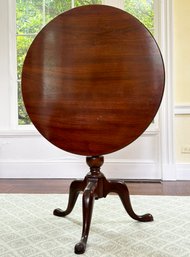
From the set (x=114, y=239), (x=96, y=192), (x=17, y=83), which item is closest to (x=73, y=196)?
(x=96, y=192)

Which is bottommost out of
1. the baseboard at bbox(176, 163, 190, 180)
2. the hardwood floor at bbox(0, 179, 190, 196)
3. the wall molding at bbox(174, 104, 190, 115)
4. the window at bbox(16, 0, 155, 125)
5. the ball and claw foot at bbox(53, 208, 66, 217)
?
the hardwood floor at bbox(0, 179, 190, 196)

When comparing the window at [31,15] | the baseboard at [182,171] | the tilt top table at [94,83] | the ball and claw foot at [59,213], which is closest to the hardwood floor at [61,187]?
the baseboard at [182,171]

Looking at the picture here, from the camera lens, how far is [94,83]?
1.58 meters

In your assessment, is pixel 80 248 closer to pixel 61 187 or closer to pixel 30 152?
pixel 61 187

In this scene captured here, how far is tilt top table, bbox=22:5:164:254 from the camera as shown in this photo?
1.56m

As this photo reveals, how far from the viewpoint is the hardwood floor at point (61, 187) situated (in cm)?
261

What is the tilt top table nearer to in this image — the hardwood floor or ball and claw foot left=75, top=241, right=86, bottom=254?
ball and claw foot left=75, top=241, right=86, bottom=254

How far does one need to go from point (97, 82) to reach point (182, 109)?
1617mm

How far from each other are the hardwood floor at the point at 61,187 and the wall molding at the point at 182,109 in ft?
2.16

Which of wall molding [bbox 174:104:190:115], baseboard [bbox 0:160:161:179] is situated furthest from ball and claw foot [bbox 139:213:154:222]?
wall molding [bbox 174:104:190:115]

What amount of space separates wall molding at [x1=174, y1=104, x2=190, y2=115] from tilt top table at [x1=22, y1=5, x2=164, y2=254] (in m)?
1.46

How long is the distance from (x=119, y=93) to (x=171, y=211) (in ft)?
3.12

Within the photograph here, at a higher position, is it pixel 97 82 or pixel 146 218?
pixel 97 82

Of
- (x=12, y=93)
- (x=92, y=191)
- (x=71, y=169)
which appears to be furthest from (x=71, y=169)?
(x=92, y=191)
